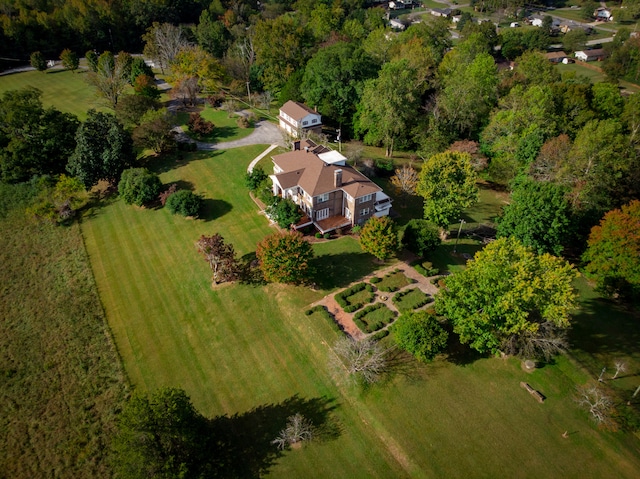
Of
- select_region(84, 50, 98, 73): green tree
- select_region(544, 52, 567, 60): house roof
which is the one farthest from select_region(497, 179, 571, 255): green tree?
select_region(544, 52, 567, 60): house roof

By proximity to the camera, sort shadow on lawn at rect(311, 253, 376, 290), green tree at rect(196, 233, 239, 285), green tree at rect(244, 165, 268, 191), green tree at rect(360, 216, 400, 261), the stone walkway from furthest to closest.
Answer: green tree at rect(244, 165, 268, 191), shadow on lawn at rect(311, 253, 376, 290), green tree at rect(360, 216, 400, 261), green tree at rect(196, 233, 239, 285), the stone walkway

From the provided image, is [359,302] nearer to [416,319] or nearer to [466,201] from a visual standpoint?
[416,319]

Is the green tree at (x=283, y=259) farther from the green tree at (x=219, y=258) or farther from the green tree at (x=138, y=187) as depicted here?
the green tree at (x=138, y=187)

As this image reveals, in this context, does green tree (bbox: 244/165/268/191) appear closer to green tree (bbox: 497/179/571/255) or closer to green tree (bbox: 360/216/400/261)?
green tree (bbox: 360/216/400/261)

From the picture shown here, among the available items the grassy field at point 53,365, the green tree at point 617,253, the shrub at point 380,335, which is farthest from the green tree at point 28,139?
the green tree at point 617,253

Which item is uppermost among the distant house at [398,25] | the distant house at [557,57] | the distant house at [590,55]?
the distant house at [398,25]

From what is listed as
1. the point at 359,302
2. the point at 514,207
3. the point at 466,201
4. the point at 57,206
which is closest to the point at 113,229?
the point at 57,206
